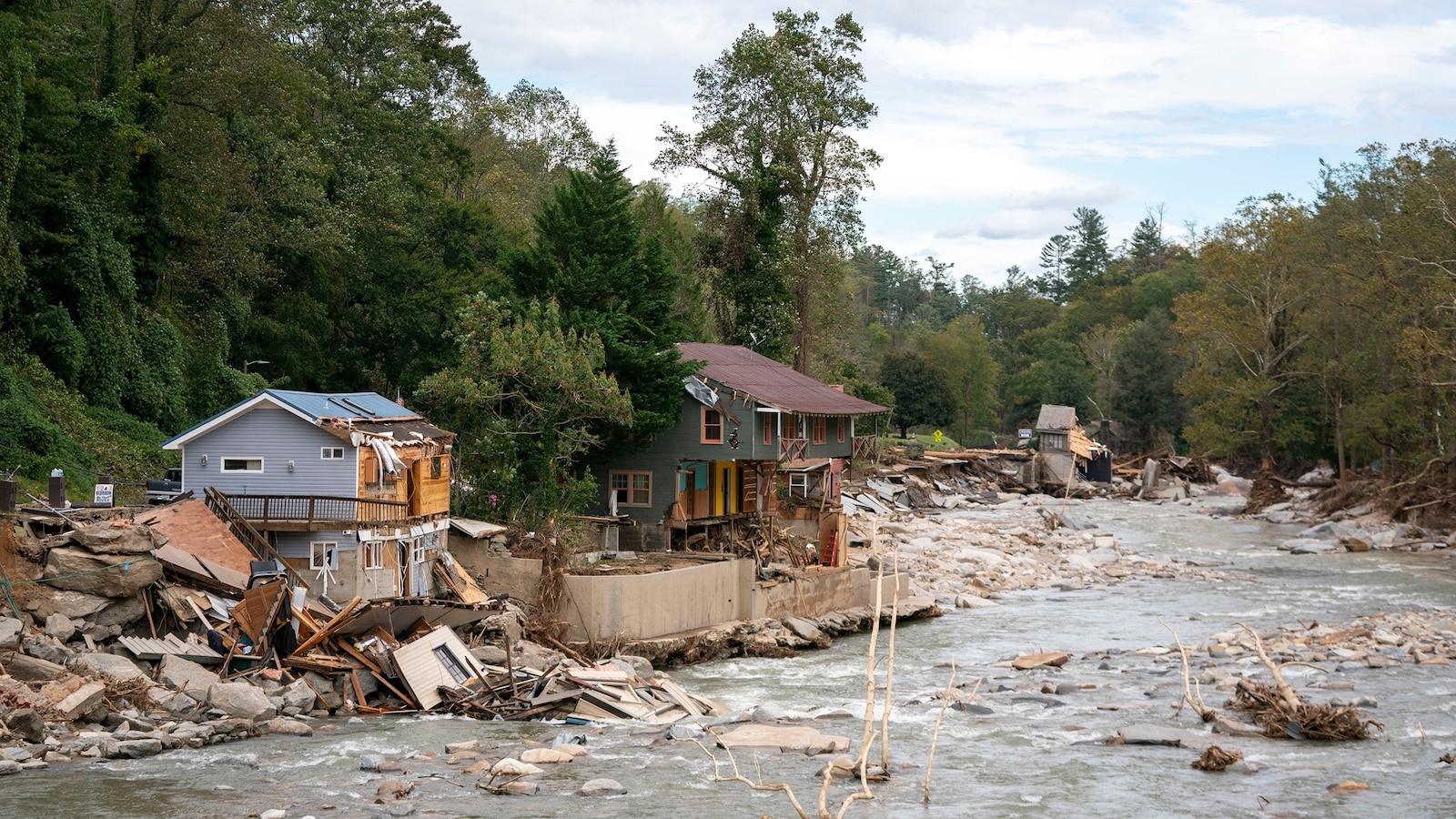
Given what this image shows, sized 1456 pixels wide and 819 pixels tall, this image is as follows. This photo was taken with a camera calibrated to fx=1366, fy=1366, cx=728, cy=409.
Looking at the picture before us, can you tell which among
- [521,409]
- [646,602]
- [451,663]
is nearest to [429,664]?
[451,663]

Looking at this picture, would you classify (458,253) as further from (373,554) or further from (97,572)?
(97,572)

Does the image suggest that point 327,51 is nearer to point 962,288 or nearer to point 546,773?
point 546,773

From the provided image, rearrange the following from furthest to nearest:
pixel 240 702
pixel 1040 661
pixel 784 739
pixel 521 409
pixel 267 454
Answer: pixel 521 409, pixel 1040 661, pixel 267 454, pixel 784 739, pixel 240 702

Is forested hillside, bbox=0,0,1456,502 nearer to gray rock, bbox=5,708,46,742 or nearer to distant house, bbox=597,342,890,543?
distant house, bbox=597,342,890,543

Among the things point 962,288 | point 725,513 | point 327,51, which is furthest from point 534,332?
point 962,288

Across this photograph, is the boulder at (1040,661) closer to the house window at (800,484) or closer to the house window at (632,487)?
the house window at (632,487)

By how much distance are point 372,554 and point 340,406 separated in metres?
4.18

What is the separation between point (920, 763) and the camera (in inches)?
876

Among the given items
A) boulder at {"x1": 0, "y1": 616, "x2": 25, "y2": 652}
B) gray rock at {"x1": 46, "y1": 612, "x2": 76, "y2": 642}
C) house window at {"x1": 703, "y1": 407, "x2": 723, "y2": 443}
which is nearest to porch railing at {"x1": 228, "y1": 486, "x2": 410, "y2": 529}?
gray rock at {"x1": 46, "y1": 612, "x2": 76, "y2": 642}

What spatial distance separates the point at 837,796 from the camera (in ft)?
65.7

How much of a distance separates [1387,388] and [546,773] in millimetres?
60427

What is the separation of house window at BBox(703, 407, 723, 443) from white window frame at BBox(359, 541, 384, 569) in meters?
14.3

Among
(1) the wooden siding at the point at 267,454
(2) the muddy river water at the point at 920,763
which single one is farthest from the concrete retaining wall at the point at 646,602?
(1) the wooden siding at the point at 267,454

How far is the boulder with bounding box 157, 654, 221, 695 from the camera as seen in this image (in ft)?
77.0
